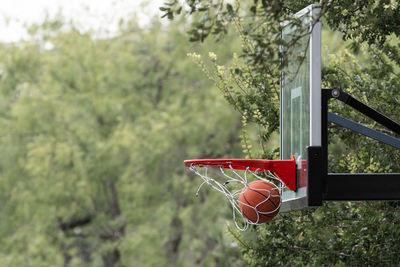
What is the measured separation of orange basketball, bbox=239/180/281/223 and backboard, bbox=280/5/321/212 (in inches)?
4.5

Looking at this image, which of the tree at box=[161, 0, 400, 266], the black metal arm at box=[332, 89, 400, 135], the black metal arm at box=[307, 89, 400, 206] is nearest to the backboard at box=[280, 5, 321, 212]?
the black metal arm at box=[307, 89, 400, 206]

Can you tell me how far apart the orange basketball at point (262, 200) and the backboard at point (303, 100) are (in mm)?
115

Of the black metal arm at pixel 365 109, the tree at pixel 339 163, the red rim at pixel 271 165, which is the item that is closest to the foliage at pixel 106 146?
the tree at pixel 339 163

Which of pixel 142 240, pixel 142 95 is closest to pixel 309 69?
pixel 142 240

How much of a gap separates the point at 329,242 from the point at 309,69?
9.23 feet

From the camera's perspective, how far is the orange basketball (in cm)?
667

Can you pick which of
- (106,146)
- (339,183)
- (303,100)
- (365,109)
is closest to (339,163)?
(365,109)

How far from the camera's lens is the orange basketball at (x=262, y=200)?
21.9 feet

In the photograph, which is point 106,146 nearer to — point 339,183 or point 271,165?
point 271,165

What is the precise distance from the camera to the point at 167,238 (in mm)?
22703

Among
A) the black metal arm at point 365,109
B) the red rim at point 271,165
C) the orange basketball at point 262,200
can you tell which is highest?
the black metal arm at point 365,109

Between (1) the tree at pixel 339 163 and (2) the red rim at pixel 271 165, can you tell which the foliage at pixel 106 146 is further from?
(2) the red rim at pixel 271 165

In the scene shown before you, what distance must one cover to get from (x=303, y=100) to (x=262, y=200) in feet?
3.13

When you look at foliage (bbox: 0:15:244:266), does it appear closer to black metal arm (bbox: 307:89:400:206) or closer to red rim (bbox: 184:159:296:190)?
red rim (bbox: 184:159:296:190)
